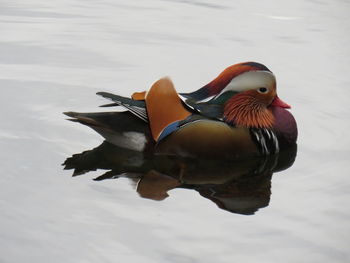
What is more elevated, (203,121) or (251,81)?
(251,81)

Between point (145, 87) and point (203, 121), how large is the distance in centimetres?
133

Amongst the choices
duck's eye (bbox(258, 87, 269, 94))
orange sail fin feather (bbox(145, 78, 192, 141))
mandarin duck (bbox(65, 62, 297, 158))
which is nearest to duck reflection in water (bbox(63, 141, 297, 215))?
mandarin duck (bbox(65, 62, 297, 158))

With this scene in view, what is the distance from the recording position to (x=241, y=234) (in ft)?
16.9

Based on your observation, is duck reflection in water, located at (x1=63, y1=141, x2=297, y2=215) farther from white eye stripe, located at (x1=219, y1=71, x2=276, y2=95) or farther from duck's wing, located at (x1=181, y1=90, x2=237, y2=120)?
white eye stripe, located at (x1=219, y1=71, x2=276, y2=95)

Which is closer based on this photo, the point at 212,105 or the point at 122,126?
the point at 122,126

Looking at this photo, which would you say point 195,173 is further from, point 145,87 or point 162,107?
point 145,87

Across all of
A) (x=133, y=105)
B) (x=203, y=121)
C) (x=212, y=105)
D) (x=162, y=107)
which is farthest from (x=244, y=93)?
(x=133, y=105)

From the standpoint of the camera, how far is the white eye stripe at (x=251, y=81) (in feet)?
21.3

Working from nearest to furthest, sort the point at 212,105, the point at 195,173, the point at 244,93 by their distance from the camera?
the point at 195,173 < the point at 212,105 < the point at 244,93

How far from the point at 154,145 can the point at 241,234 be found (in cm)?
130

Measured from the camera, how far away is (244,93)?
21.6 feet

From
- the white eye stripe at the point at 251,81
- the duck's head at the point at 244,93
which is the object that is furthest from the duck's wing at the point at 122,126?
the white eye stripe at the point at 251,81
